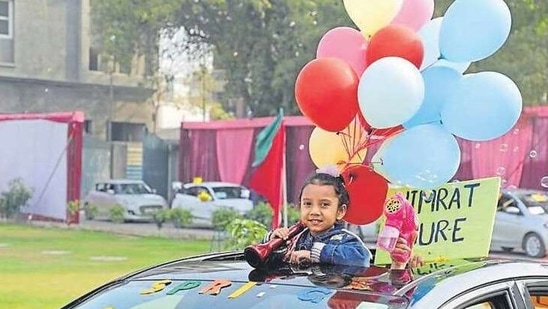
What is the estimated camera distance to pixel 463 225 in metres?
4.54

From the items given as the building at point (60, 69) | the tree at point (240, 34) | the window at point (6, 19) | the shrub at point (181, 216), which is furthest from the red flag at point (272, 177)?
the building at point (60, 69)

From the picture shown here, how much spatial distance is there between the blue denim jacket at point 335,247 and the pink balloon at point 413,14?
167cm

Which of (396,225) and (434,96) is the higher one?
(434,96)

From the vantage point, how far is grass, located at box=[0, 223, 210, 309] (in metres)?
12.0

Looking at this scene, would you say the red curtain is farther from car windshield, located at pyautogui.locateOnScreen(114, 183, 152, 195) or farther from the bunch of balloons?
the bunch of balloons

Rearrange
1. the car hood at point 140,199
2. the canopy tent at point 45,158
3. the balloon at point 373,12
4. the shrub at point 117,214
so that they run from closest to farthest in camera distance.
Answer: the balloon at point 373,12
the shrub at point 117,214
the canopy tent at point 45,158
the car hood at point 140,199

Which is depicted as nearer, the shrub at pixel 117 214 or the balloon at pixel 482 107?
the balloon at pixel 482 107

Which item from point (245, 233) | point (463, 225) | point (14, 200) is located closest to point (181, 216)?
point (14, 200)

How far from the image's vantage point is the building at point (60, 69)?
33.9 metres

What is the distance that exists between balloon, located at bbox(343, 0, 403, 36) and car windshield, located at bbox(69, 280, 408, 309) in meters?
2.23

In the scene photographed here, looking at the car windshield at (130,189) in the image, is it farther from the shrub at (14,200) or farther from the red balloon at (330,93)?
the red balloon at (330,93)

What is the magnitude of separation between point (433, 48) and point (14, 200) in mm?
23285

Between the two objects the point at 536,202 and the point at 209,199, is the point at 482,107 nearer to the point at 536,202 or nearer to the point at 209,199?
the point at 536,202

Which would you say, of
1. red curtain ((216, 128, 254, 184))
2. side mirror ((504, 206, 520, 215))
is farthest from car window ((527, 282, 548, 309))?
red curtain ((216, 128, 254, 184))
